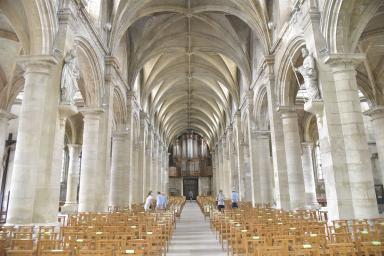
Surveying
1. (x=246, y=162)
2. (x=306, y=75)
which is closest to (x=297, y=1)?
(x=306, y=75)

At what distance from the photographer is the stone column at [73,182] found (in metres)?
21.2

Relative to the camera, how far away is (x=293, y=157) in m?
12.9

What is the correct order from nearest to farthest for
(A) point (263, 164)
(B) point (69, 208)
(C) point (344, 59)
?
(C) point (344, 59) → (A) point (263, 164) → (B) point (69, 208)

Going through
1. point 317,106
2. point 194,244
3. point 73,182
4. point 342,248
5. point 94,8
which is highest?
point 94,8

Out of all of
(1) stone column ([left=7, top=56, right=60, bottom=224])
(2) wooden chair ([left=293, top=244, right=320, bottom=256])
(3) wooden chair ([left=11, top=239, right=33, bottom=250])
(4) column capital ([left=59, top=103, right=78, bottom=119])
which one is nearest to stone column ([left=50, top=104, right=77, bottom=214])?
(4) column capital ([left=59, top=103, right=78, bottom=119])

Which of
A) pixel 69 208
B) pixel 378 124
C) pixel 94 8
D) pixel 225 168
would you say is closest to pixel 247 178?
pixel 378 124

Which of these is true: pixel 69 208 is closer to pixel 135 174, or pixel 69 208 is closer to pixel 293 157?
pixel 135 174

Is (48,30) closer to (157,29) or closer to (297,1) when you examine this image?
(297,1)

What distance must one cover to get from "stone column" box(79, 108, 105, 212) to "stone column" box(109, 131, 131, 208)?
4966 mm

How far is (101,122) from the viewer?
1392cm

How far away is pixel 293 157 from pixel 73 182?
17.7 meters

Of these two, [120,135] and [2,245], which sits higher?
[120,135]

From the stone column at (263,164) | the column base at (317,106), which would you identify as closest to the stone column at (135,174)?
the stone column at (263,164)

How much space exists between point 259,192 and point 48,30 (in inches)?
583
